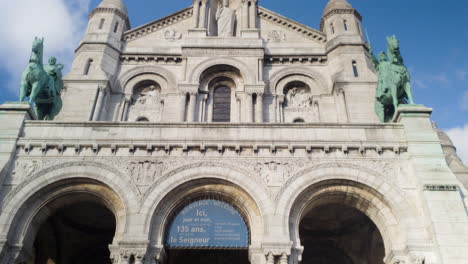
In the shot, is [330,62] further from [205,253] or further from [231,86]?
[205,253]

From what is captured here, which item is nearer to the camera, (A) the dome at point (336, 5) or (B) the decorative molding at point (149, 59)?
(B) the decorative molding at point (149, 59)

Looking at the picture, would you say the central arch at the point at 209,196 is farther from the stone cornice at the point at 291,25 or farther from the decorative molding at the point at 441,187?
the stone cornice at the point at 291,25

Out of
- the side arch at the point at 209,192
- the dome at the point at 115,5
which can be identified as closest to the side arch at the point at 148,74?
the dome at the point at 115,5

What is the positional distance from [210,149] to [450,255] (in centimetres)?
776

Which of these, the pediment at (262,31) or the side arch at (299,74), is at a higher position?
the pediment at (262,31)

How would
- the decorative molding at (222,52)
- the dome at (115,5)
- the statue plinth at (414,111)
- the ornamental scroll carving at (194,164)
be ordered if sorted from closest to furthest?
the ornamental scroll carving at (194,164) → the statue plinth at (414,111) → the decorative molding at (222,52) → the dome at (115,5)

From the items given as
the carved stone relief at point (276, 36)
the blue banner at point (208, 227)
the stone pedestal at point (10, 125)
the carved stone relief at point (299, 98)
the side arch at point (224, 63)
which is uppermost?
the carved stone relief at point (276, 36)

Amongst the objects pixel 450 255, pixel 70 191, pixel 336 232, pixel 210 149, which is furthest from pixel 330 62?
pixel 70 191

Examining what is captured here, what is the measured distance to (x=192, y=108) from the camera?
2222 cm

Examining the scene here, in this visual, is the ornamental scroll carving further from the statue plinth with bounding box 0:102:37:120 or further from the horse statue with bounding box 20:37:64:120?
the horse statue with bounding box 20:37:64:120

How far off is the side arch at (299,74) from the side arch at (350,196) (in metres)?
10.9

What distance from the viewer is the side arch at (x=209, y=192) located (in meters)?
12.7

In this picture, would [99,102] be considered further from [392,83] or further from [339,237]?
[392,83]

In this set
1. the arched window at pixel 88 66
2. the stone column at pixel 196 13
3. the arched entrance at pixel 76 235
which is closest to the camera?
the arched entrance at pixel 76 235
